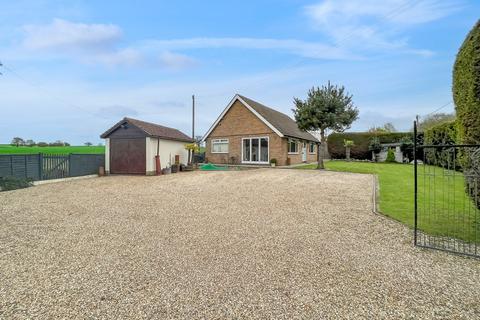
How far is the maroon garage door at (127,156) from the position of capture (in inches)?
651

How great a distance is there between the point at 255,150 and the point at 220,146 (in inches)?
141

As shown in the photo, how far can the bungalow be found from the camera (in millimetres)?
20094

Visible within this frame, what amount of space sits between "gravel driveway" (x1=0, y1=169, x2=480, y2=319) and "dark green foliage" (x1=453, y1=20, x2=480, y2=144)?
86.9 inches

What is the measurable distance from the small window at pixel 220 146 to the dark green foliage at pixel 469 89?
727 inches

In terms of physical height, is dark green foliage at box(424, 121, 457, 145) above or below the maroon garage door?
above

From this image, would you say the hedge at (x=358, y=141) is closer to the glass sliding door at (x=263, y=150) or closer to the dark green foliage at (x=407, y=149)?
the dark green foliage at (x=407, y=149)

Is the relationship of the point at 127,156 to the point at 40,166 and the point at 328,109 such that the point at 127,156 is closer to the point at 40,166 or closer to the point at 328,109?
the point at 40,166

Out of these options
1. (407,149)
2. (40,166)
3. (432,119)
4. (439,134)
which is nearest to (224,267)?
(40,166)

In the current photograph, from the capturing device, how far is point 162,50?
17.6 metres

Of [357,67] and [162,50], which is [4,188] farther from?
[357,67]

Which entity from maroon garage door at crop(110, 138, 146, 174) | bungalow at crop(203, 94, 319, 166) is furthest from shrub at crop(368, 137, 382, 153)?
maroon garage door at crop(110, 138, 146, 174)

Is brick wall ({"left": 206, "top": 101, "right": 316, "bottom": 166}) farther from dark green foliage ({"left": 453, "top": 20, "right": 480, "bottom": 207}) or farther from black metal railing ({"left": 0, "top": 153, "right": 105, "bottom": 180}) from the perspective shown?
dark green foliage ({"left": 453, "top": 20, "right": 480, "bottom": 207})

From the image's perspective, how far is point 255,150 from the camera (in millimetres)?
21281

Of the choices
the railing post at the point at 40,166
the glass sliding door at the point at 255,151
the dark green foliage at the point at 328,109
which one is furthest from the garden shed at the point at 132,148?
the dark green foliage at the point at 328,109
